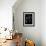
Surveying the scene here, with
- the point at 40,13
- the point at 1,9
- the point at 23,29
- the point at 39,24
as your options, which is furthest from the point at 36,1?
the point at 1,9

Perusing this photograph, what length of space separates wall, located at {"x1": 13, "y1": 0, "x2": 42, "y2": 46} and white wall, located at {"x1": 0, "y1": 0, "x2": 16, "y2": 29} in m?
0.93

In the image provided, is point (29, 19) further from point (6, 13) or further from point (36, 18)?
point (6, 13)

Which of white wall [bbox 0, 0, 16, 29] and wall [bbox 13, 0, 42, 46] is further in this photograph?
wall [bbox 13, 0, 42, 46]

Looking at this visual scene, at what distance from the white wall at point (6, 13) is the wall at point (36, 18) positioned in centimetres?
93

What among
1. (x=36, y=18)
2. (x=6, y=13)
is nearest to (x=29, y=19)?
(x=36, y=18)

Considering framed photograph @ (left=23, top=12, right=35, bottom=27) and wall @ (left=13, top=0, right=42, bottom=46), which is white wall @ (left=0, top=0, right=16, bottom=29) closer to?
wall @ (left=13, top=0, right=42, bottom=46)

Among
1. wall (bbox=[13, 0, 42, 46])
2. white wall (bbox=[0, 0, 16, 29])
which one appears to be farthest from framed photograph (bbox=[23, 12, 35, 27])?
Result: white wall (bbox=[0, 0, 16, 29])

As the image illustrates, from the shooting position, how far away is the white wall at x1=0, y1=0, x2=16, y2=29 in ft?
14.4

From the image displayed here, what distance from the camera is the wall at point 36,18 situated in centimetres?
537

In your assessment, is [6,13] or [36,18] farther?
[36,18]

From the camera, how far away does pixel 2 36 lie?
161 inches

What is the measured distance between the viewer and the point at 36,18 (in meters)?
5.39

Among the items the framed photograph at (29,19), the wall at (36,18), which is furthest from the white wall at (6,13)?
the framed photograph at (29,19)

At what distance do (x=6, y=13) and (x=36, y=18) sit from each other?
5.22 ft
